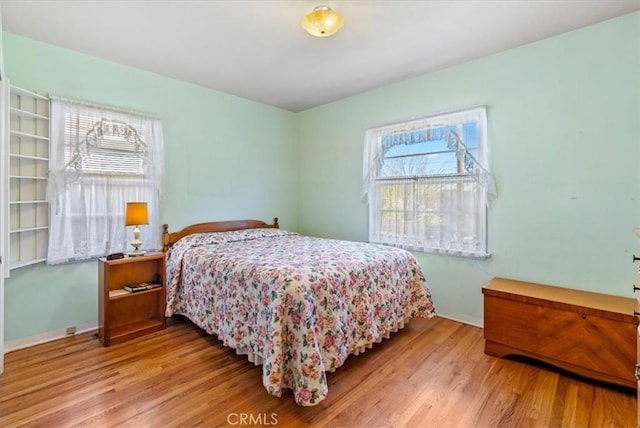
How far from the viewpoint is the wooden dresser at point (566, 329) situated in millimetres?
1868

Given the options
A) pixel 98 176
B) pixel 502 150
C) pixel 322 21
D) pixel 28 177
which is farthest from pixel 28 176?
pixel 502 150

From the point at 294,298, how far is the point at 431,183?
2024mm

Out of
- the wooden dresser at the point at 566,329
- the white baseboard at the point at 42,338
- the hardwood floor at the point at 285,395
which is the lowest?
the hardwood floor at the point at 285,395

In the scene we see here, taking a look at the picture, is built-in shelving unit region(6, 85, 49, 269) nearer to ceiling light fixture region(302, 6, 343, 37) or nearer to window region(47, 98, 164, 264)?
window region(47, 98, 164, 264)

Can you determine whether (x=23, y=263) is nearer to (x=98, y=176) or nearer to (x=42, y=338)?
(x=42, y=338)

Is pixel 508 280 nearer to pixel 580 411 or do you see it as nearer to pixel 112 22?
pixel 580 411

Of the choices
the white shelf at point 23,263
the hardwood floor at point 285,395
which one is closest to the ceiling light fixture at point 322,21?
the hardwood floor at point 285,395

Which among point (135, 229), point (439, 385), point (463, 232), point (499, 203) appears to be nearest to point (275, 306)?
point (439, 385)

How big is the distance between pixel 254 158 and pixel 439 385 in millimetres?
3196

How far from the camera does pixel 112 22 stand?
2223mm

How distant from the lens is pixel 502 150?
8.92 ft

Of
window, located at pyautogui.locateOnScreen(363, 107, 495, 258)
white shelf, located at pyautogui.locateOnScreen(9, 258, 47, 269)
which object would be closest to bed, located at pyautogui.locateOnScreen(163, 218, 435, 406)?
window, located at pyautogui.locateOnScreen(363, 107, 495, 258)

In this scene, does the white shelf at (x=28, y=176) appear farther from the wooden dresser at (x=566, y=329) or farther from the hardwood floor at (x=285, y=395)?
the wooden dresser at (x=566, y=329)

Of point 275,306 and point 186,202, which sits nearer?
point 275,306
